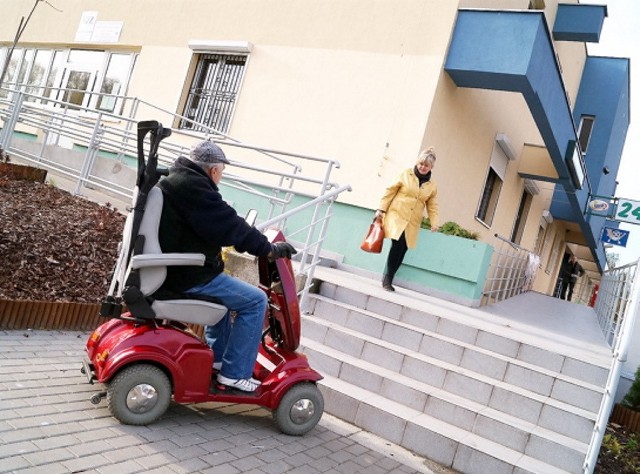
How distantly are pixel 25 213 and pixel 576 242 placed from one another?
2765 cm

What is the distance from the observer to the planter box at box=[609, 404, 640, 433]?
5.61 metres

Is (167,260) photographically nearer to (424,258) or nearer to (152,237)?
(152,237)

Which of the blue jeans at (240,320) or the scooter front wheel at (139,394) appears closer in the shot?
the scooter front wheel at (139,394)

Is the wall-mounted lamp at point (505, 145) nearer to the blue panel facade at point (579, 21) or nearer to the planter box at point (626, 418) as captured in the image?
the blue panel facade at point (579, 21)

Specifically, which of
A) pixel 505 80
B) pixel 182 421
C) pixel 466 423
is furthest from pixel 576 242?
pixel 182 421

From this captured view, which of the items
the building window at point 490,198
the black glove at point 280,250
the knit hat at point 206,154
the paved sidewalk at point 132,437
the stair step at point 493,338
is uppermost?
the building window at point 490,198

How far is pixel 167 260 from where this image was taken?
117 inches

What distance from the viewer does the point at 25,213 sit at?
18.3 feet

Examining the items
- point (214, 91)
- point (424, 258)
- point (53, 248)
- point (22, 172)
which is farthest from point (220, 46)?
point (53, 248)

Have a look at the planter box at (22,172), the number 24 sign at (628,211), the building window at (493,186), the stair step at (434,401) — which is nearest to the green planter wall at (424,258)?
the stair step at (434,401)

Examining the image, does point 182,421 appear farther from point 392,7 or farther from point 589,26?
point 589,26

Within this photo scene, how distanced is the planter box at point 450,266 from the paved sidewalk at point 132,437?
3874 millimetres

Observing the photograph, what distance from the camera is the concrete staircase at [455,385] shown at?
3.85 metres

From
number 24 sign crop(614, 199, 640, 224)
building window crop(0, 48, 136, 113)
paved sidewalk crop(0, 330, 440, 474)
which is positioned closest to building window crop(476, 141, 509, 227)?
number 24 sign crop(614, 199, 640, 224)
